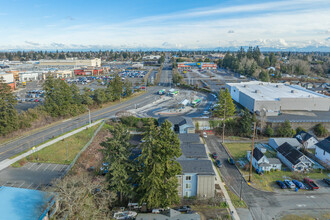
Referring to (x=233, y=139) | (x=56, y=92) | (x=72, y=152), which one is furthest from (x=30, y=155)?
(x=233, y=139)

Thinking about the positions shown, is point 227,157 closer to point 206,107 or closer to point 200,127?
point 200,127

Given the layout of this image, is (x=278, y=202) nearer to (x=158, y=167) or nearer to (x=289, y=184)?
(x=289, y=184)

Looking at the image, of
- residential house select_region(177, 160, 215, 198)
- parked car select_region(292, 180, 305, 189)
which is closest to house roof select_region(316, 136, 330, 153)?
parked car select_region(292, 180, 305, 189)

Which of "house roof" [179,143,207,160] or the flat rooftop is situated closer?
"house roof" [179,143,207,160]

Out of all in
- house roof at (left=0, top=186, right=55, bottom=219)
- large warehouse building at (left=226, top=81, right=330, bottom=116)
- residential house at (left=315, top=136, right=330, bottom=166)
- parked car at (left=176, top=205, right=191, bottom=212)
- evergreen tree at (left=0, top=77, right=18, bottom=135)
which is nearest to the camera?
house roof at (left=0, top=186, right=55, bottom=219)

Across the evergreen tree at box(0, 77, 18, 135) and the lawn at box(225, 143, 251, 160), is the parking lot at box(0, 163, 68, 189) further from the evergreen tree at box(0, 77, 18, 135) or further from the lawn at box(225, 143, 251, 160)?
the lawn at box(225, 143, 251, 160)

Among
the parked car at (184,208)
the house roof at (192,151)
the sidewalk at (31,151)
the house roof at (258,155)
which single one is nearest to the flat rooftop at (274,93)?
the house roof at (258,155)
